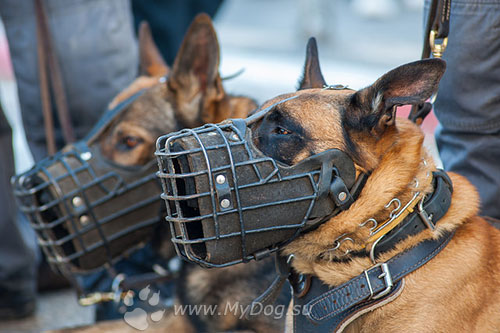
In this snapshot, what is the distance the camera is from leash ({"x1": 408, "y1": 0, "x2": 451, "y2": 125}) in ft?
6.00

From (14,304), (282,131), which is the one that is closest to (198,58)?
(282,131)

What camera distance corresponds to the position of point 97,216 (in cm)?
214

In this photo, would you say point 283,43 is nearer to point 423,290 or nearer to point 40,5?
point 40,5

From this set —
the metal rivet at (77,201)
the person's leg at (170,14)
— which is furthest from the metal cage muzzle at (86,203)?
the person's leg at (170,14)

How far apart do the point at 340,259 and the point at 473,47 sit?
98 centimetres

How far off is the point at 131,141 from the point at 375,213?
1.07 metres

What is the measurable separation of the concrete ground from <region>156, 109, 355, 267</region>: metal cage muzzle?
317 centimetres

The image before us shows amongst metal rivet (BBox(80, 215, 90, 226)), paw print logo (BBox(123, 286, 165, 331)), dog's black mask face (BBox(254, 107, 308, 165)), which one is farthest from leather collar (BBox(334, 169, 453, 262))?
paw print logo (BBox(123, 286, 165, 331))

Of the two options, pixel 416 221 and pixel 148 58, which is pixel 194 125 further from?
pixel 416 221

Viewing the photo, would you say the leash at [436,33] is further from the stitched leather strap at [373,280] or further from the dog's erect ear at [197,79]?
the dog's erect ear at [197,79]

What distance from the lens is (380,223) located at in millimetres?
1561

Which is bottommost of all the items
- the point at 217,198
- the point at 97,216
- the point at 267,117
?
the point at 97,216

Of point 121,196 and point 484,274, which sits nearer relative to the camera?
point 484,274

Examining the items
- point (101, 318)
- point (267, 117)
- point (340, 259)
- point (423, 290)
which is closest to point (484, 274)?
point (423, 290)
